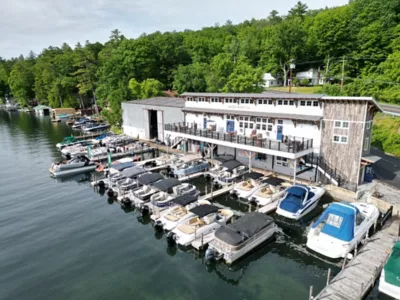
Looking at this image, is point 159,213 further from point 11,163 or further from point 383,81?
point 383,81

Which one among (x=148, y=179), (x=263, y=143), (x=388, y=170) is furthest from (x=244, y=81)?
(x=148, y=179)

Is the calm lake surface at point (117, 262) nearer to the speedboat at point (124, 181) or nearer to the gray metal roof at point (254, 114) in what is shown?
the speedboat at point (124, 181)

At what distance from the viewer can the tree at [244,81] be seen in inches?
1761

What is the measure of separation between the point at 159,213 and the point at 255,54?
233 feet

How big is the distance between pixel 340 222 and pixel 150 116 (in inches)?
1268

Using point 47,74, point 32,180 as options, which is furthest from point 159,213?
point 47,74

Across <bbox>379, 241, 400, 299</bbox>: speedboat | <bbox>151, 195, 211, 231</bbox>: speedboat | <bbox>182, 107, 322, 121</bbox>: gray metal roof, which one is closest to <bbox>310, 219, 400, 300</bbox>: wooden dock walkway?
<bbox>379, 241, 400, 299</bbox>: speedboat

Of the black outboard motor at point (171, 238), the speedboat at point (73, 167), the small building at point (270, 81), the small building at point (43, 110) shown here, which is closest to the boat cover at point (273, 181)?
the black outboard motor at point (171, 238)

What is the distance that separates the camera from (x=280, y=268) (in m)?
14.2

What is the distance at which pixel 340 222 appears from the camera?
15047 millimetres

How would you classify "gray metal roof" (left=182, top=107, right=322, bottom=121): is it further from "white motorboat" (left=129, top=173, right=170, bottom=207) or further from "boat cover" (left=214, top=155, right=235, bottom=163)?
"white motorboat" (left=129, top=173, right=170, bottom=207)

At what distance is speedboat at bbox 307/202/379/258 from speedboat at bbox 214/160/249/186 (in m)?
10.5

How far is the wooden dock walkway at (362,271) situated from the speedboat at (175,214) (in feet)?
30.7

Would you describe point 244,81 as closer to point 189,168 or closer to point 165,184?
point 189,168
